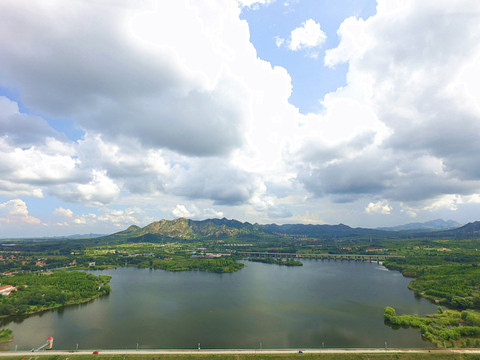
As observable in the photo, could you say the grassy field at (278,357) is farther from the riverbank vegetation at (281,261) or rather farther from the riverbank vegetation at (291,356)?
the riverbank vegetation at (281,261)

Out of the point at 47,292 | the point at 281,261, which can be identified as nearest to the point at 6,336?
the point at 47,292

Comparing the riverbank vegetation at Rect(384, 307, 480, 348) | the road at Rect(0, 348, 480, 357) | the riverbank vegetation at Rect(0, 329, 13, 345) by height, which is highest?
the riverbank vegetation at Rect(0, 329, 13, 345)

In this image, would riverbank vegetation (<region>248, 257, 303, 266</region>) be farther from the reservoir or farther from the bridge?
the reservoir

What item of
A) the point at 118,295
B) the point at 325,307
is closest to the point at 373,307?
the point at 325,307

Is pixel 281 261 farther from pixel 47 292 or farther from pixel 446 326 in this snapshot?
pixel 47 292

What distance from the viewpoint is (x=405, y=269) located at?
9594 centimetres

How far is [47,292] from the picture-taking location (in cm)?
5825

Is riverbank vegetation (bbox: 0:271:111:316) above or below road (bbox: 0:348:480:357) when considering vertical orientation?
above

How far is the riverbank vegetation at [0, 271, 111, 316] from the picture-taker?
5122 cm

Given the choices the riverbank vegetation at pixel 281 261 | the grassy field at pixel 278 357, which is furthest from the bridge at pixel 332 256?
the grassy field at pixel 278 357

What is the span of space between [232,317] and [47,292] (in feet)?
143

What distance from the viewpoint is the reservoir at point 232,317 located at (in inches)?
1516

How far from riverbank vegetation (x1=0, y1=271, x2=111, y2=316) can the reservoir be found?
342cm

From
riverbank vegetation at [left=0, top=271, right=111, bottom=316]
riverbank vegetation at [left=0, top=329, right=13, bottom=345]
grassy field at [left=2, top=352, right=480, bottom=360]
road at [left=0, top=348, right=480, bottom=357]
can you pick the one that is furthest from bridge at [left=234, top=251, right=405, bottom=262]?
riverbank vegetation at [left=0, top=329, right=13, bottom=345]
